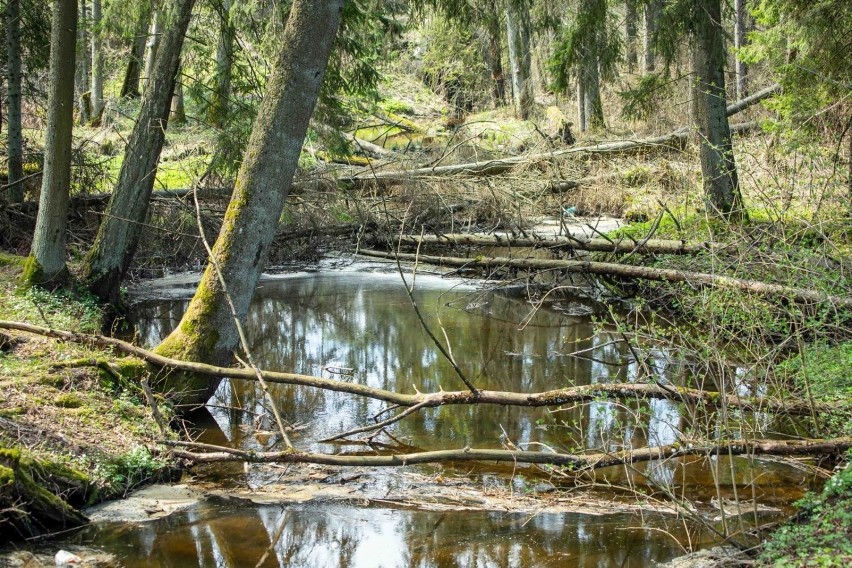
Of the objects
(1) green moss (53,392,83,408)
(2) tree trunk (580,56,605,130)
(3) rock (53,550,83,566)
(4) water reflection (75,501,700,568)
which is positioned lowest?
(4) water reflection (75,501,700,568)

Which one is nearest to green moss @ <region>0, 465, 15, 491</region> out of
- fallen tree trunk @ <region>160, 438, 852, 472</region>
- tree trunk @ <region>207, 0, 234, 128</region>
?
fallen tree trunk @ <region>160, 438, 852, 472</region>

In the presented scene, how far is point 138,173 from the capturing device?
34.8ft

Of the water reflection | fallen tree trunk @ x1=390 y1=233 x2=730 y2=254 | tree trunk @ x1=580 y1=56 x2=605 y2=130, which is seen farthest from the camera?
tree trunk @ x1=580 y1=56 x2=605 y2=130

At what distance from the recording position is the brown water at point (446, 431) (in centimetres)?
512

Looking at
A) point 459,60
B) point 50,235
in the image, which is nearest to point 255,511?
point 50,235

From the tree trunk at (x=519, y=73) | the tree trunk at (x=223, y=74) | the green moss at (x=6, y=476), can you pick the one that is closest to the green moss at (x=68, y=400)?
the green moss at (x=6, y=476)

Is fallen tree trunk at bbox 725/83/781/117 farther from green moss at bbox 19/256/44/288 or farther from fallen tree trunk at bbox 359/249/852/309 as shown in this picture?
green moss at bbox 19/256/44/288

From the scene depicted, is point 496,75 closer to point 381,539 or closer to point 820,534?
point 381,539

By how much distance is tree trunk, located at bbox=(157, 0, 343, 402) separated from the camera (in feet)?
23.7

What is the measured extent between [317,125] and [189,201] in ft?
8.88

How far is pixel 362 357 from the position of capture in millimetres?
10117

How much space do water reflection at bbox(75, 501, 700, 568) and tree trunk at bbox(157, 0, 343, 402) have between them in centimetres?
197

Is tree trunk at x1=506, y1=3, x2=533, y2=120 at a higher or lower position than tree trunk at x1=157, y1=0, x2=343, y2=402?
higher

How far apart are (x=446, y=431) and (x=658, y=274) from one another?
426cm
